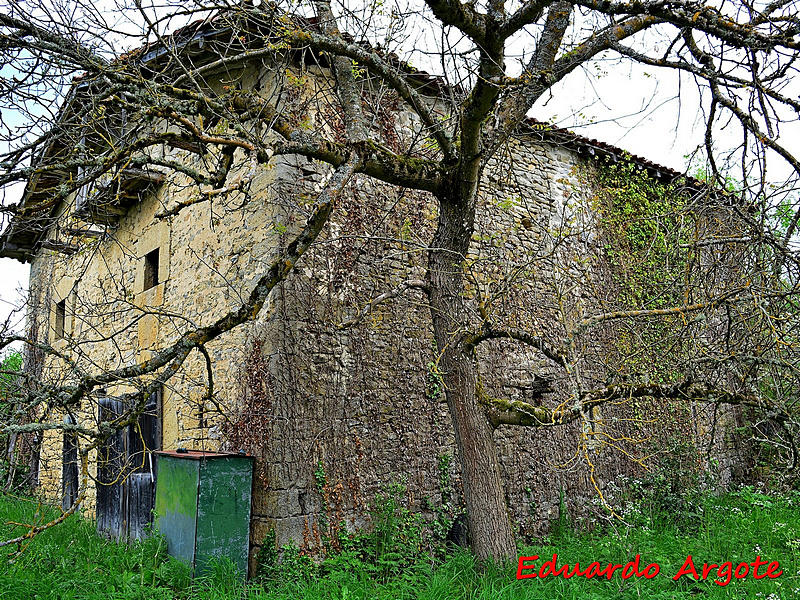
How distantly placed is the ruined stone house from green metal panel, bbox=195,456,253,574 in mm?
189

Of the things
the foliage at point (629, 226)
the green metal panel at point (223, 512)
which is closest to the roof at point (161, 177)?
the foliage at point (629, 226)

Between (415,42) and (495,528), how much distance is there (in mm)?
4207

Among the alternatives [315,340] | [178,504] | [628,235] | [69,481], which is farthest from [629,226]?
[69,481]

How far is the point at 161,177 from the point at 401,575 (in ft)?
17.4

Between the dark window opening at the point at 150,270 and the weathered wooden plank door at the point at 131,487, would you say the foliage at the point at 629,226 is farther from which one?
the weathered wooden plank door at the point at 131,487

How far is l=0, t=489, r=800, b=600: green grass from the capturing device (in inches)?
184

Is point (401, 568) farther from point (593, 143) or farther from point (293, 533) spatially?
point (593, 143)

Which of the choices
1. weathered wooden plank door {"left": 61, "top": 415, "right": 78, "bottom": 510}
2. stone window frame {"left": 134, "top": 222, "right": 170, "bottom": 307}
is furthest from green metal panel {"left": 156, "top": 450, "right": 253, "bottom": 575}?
weathered wooden plank door {"left": 61, "top": 415, "right": 78, "bottom": 510}

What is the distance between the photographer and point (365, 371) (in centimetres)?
622

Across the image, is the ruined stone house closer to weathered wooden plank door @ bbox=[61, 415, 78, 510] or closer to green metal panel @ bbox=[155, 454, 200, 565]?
green metal panel @ bbox=[155, 454, 200, 565]

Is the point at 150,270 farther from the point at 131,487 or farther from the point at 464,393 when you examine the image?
the point at 464,393

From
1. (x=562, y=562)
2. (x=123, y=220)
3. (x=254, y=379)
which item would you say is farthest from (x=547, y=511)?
(x=123, y=220)

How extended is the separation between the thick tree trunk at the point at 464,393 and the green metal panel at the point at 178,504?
2272 mm

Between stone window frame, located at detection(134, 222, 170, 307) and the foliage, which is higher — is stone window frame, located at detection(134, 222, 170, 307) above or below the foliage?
below
